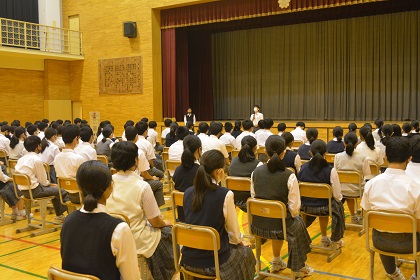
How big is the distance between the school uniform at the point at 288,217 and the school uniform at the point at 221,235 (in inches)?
35.7

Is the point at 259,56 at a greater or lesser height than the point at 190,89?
greater

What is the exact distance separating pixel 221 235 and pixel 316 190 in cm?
206

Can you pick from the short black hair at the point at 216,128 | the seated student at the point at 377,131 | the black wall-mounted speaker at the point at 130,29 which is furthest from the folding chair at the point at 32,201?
the black wall-mounted speaker at the point at 130,29

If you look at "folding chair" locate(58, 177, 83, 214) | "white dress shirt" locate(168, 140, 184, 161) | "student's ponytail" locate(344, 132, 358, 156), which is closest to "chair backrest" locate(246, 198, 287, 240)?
"student's ponytail" locate(344, 132, 358, 156)

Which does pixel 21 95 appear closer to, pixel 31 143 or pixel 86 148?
pixel 86 148

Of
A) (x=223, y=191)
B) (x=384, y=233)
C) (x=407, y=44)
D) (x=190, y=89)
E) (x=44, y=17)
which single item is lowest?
(x=384, y=233)

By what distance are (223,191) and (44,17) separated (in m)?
18.5

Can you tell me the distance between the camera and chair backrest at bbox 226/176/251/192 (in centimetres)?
566

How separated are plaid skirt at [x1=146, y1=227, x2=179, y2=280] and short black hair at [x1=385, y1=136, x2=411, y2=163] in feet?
6.98

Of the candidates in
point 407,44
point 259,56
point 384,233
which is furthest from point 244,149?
point 259,56

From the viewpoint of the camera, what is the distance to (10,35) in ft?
60.2

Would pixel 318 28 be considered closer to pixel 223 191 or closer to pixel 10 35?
pixel 10 35

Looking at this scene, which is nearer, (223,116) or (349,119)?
(349,119)

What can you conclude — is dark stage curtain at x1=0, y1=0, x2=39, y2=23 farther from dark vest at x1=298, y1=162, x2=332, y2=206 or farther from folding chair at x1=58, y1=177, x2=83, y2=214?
dark vest at x1=298, y1=162, x2=332, y2=206
